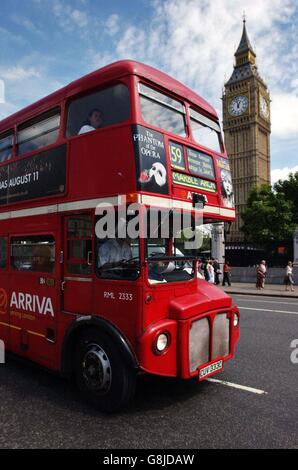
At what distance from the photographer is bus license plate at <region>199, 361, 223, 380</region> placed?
15.0ft

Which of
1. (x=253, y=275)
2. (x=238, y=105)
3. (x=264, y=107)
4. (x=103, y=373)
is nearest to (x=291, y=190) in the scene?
(x=253, y=275)

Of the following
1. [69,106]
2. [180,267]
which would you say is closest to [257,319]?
[180,267]

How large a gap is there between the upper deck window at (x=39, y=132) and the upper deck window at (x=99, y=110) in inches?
13.9

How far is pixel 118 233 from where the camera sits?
175 inches

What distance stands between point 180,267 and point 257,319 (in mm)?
6609

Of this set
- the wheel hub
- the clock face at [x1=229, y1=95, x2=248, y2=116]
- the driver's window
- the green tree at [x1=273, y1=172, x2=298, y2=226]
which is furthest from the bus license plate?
the clock face at [x1=229, y1=95, x2=248, y2=116]

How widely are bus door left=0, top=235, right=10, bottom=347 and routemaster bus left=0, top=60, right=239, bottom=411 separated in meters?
0.46

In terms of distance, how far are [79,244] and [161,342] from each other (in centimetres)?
171

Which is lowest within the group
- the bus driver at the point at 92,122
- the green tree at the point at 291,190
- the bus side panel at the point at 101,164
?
the bus side panel at the point at 101,164

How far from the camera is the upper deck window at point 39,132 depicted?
17.9 feet

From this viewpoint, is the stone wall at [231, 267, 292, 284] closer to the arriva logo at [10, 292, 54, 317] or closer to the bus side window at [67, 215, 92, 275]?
the arriva logo at [10, 292, 54, 317]
